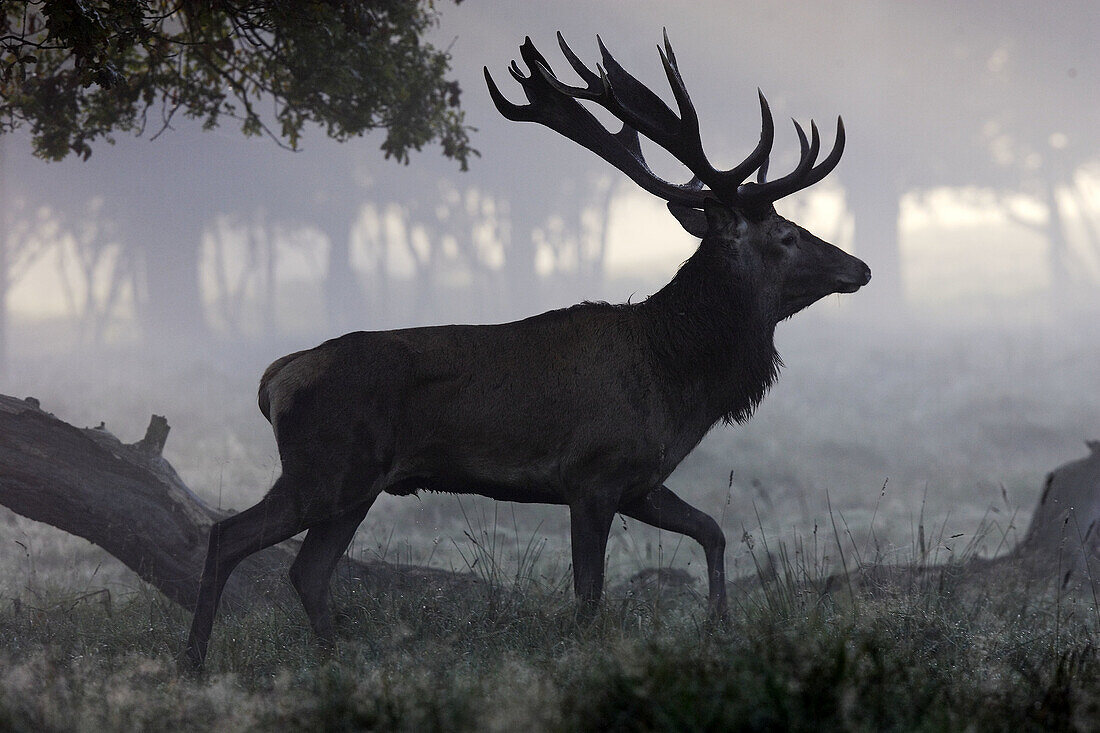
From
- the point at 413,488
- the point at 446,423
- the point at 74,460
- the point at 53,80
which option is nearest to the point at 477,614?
the point at 413,488

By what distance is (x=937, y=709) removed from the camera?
294 centimetres

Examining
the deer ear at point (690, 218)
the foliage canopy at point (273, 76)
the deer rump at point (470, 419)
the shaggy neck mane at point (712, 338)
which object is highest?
the foliage canopy at point (273, 76)

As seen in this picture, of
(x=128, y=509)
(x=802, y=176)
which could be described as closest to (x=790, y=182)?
(x=802, y=176)

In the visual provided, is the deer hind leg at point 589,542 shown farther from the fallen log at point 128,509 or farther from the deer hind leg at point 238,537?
the fallen log at point 128,509

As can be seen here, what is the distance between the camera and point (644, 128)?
19.0 feet

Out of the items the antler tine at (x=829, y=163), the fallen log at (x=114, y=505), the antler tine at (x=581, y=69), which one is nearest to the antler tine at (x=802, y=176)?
the antler tine at (x=829, y=163)

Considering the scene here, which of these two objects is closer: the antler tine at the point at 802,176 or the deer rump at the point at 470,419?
the deer rump at the point at 470,419

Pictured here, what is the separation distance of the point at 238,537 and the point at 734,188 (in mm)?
3467

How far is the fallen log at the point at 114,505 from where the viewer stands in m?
6.73

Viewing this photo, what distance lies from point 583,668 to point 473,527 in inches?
101

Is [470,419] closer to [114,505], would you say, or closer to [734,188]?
[734,188]

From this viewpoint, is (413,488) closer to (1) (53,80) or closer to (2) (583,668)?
(2) (583,668)

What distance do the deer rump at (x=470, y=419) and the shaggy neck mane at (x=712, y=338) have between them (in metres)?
0.20

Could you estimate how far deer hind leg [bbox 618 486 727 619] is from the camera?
18.2 ft
